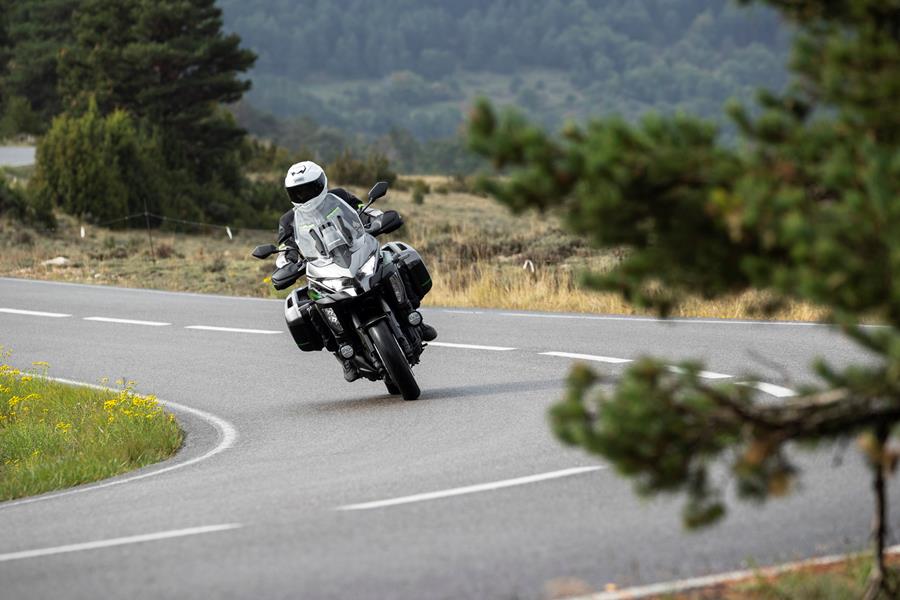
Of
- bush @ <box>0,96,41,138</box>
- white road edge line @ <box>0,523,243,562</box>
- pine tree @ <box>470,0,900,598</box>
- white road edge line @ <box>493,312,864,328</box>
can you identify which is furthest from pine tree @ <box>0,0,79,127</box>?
pine tree @ <box>470,0,900,598</box>

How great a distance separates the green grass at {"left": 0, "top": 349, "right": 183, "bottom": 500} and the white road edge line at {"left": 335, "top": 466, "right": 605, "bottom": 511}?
342cm

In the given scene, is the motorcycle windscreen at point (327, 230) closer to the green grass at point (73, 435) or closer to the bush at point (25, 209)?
the green grass at point (73, 435)

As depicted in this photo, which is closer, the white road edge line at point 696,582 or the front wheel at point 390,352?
the white road edge line at point 696,582

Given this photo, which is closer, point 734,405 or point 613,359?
point 734,405

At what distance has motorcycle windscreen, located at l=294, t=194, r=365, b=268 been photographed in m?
12.3

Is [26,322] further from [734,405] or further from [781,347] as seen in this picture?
[734,405]

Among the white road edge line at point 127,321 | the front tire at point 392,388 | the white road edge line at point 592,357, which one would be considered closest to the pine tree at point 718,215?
the front tire at point 392,388

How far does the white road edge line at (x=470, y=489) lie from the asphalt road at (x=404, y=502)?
0.03m

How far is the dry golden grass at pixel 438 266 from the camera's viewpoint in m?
20.6

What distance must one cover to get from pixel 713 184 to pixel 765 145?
1.12ft

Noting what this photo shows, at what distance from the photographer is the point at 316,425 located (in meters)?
12.1

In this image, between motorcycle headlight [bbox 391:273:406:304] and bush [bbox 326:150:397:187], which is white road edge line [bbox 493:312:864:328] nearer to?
motorcycle headlight [bbox 391:273:406:304]

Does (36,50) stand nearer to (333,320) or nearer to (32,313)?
(32,313)

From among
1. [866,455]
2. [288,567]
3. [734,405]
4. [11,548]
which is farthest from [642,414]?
[11,548]
